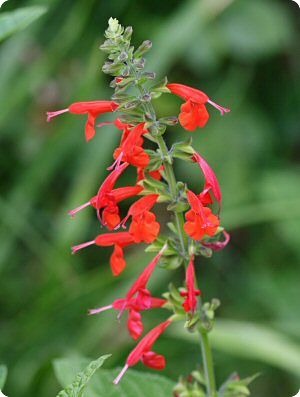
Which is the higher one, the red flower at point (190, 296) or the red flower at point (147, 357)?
the red flower at point (190, 296)

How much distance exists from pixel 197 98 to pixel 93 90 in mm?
1444

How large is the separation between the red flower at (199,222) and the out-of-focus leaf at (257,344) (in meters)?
0.98

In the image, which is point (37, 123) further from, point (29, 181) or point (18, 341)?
point (18, 341)

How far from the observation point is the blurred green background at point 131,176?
2135 mm

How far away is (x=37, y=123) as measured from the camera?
8.29ft

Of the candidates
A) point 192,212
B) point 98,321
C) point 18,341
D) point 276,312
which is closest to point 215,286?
point 276,312

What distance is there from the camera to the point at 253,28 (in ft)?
8.46

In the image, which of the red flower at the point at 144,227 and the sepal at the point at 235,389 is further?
the sepal at the point at 235,389

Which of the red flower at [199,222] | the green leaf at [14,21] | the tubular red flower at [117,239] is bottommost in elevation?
the tubular red flower at [117,239]

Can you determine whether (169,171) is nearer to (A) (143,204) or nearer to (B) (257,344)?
(A) (143,204)

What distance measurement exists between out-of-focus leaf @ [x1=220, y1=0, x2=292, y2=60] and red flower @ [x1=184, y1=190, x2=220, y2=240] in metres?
1.73

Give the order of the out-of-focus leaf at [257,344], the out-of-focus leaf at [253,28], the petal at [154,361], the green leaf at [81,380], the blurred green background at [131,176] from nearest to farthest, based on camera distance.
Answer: the green leaf at [81,380], the petal at [154,361], the out-of-focus leaf at [257,344], the blurred green background at [131,176], the out-of-focus leaf at [253,28]

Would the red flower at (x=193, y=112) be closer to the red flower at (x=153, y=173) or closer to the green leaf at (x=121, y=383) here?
the red flower at (x=153, y=173)

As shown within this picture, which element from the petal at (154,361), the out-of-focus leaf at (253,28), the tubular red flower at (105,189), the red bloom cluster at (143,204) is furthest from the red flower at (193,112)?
the out-of-focus leaf at (253,28)
